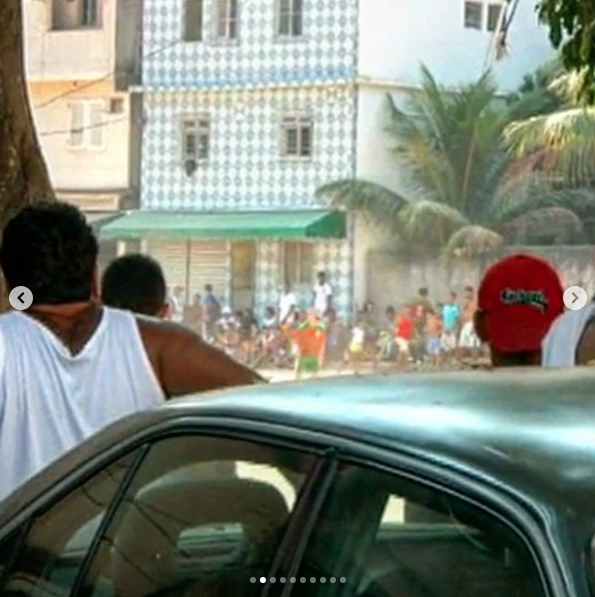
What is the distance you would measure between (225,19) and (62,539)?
109 feet

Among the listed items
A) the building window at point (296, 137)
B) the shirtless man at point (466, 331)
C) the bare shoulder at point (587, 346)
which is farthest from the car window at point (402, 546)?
the building window at point (296, 137)

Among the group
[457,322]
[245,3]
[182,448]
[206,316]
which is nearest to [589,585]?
[182,448]

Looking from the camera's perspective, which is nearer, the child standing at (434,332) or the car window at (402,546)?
the car window at (402,546)

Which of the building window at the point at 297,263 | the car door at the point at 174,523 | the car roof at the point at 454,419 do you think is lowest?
the building window at the point at 297,263

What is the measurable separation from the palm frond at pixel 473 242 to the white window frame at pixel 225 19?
601 cm

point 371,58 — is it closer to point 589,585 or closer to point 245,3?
point 245,3

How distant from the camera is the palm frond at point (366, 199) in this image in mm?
33688

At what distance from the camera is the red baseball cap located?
512 cm

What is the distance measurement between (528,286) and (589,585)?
2.90 meters

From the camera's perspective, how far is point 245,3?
35.8m

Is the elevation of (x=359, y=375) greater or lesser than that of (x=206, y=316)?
greater

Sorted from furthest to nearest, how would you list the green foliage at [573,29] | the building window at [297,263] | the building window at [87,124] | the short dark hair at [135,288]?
the building window at [87,124] → the building window at [297,263] → the green foliage at [573,29] → the short dark hair at [135,288]

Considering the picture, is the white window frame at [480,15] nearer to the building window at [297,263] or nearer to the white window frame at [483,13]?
the white window frame at [483,13]

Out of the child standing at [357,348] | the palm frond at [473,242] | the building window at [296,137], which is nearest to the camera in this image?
the child standing at [357,348]
